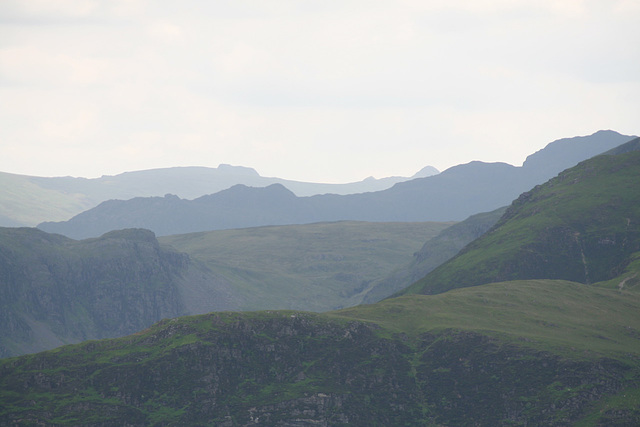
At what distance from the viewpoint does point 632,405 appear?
19325 centimetres

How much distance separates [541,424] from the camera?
199 meters

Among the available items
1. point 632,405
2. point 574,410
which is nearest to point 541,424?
point 574,410

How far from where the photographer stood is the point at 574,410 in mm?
199250

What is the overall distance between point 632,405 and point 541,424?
74.2ft

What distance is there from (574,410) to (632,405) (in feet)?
46.1

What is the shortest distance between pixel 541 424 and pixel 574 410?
914 centimetres

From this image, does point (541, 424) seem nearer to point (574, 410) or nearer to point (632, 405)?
point (574, 410)
